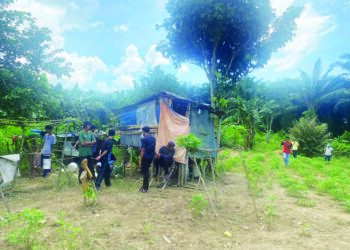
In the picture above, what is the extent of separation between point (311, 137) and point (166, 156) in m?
17.5

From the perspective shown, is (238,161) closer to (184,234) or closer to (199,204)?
(199,204)

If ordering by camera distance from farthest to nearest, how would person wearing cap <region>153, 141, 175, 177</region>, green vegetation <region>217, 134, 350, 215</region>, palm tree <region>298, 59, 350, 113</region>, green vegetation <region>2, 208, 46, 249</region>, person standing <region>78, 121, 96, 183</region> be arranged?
1. palm tree <region>298, 59, 350, 113</region>
2. person wearing cap <region>153, 141, 175, 177</region>
3. green vegetation <region>217, 134, 350, 215</region>
4. person standing <region>78, 121, 96, 183</region>
5. green vegetation <region>2, 208, 46, 249</region>

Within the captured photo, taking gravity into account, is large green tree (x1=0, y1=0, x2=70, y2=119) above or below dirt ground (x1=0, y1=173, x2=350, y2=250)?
above

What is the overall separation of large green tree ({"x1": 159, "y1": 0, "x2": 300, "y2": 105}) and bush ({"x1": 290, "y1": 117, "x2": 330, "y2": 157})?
8737 millimetres

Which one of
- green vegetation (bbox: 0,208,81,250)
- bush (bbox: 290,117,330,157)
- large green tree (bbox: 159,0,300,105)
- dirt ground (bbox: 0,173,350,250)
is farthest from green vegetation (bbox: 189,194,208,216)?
bush (bbox: 290,117,330,157)

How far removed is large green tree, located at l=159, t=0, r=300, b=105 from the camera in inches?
547

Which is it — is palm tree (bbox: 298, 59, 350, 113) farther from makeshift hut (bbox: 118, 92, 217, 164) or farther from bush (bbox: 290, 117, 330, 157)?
makeshift hut (bbox: 118, 92, 217, 164)

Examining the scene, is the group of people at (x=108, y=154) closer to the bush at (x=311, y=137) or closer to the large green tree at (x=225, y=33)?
the large green tree at (x=225, y=33)

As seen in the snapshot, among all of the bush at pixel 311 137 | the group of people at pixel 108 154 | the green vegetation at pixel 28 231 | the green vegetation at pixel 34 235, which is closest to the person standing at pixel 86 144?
the group of people at pixel 108 154

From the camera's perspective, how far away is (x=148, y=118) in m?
10.5

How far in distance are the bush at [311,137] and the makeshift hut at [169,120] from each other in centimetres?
1404

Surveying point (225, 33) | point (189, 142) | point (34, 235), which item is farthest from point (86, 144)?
point (225, 33)

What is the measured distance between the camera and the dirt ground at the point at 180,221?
4613mm

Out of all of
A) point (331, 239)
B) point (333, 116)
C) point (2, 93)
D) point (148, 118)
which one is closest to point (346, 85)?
point (333, 116)
